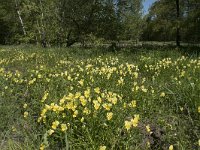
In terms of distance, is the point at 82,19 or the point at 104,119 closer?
the point at 104,119

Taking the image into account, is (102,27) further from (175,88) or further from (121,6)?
(175,88)

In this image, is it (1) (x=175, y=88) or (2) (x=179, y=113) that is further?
(1) (x=175, y=88)

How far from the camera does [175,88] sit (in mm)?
6336

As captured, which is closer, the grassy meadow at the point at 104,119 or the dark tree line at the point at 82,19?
the grassy meadow at the point at 104,119

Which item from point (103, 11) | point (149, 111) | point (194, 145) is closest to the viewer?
point (194, 145)

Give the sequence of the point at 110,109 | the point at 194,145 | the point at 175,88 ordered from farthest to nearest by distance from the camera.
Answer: the point at 175,88, the point at 110,109, the point at 194,145

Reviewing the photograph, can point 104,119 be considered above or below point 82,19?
below

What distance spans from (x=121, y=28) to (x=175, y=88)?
23.0 meters

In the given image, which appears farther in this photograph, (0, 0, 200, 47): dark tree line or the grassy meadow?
(0, 0, 200, 47): dark tree line

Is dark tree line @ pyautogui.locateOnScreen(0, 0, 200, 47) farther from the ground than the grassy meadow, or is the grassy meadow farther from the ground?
dark tree line @ pyautogui.locateOnScreen(0, 0, 200, 47)

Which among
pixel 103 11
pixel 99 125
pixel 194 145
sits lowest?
pixel 194 145

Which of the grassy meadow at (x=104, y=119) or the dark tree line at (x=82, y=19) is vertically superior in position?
the dark tree line at (x=82, y=19)

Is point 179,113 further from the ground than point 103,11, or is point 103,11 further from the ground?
point 103,11

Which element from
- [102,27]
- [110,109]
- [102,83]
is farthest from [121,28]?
[110,109]
